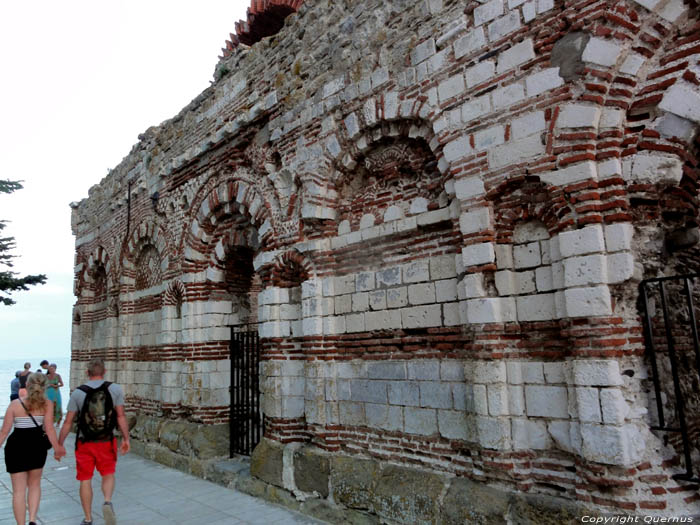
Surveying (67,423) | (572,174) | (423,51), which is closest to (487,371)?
(572,174)

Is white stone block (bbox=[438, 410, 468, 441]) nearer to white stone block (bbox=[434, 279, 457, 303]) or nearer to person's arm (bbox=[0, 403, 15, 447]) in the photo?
white stone block (bbox=[434, 279, 457, 303])

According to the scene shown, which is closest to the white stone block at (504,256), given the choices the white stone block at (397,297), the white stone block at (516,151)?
the white stone block at (516,151)

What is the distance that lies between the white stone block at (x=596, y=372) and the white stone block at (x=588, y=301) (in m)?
0.34

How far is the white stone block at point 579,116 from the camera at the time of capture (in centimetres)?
377

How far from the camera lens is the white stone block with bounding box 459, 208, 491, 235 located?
4305 millimetres

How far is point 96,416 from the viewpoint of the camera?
4.81m

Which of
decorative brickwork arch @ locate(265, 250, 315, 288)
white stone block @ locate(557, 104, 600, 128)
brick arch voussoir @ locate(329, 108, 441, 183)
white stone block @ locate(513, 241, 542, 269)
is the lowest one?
white stone block @ locate(513, 241, 542, 269)

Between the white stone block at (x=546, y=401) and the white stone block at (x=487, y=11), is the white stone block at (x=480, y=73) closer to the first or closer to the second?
the white stone block at (x=487, y=11)

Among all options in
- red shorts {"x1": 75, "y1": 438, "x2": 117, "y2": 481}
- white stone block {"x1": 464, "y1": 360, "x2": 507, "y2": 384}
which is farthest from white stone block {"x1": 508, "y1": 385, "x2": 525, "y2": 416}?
red shorts {"x1": 75, "y1": 438, "x2": 117, "y2": 481}

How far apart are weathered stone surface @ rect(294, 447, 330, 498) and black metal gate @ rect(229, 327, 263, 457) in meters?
1.57

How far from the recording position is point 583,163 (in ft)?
12.3

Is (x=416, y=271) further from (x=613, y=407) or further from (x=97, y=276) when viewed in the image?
(x=97, y=276)

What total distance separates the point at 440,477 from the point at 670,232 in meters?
2.85

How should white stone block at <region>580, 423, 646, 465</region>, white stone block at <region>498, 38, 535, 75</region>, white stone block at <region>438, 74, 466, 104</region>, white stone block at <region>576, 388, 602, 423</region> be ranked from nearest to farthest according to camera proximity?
white stone block at <region>580, 423, 646, 465</region>, white stone block at <region>576, 388, 602, 423</region>, white stone block at <region>498, 38, 535, 75</region>, white stone block at <region>438, 74, 466, 104</region>
